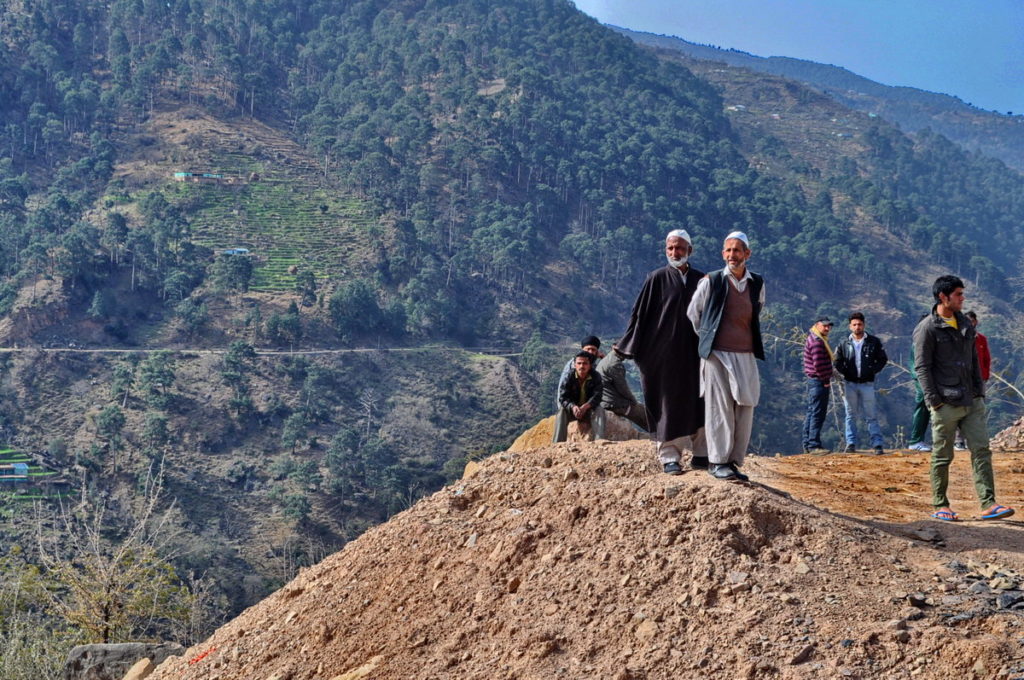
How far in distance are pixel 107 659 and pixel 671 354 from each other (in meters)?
4.99

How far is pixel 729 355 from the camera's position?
5070 millimetres

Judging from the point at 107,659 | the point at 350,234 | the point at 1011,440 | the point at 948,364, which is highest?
the point at 948,364

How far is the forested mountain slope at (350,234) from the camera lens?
128 ft

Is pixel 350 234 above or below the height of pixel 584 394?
A: below

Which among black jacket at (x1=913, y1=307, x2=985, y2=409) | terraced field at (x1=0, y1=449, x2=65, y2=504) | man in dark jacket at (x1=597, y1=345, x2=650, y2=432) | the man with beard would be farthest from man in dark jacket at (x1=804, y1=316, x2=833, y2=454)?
terraced field at (x1=0, y1=449, x2=65, y2=504)

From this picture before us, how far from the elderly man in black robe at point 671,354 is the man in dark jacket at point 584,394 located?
186 centimetres

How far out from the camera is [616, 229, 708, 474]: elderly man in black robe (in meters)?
5.32

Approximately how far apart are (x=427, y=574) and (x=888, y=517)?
95.5 inches

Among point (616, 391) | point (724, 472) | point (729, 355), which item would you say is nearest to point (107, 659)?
point (616, 391)

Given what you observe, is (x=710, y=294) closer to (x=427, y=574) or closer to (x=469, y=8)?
(x=427, y=574)

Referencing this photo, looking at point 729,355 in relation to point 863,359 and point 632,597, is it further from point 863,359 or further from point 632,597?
point 863,359

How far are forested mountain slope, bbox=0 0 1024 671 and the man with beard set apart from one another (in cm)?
2028

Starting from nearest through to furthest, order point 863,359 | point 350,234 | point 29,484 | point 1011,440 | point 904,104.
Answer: point 863,359, point 1011,440, point 29,484, point 350,234, point 904,104

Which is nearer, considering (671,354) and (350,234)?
(671,354)
